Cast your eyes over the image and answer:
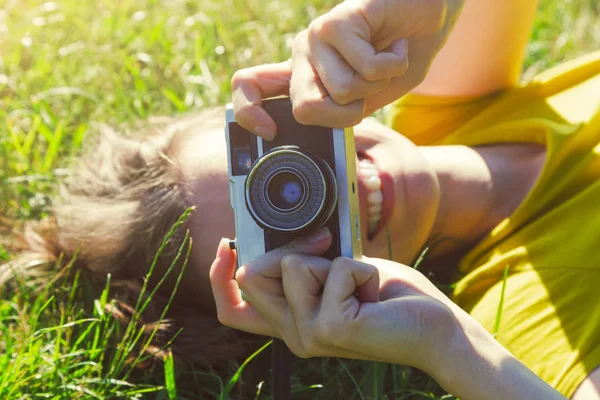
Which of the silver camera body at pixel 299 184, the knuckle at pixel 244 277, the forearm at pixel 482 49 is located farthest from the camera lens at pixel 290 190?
the forearm at pixel 482 49

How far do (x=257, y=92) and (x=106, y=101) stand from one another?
1.83 meters

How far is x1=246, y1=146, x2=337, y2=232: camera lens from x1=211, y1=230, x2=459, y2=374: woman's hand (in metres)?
0.06

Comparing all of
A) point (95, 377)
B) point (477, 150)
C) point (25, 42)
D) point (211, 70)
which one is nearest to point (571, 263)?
point (477, 150)

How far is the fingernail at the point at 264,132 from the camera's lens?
5.48ft

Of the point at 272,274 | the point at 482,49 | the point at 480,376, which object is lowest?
the point at 480,376

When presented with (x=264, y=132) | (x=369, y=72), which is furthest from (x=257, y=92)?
(x=369, y=72)

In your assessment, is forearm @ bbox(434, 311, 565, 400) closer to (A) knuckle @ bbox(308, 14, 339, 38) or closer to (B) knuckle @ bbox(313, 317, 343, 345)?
(B) knuckle @ bbox(313, 317, 343, 345)

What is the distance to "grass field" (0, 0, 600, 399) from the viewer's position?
209 cm

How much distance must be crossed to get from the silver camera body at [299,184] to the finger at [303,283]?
0.29 ft

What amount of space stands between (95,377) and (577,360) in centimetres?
134

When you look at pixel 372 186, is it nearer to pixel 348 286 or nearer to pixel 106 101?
pixel 348 286

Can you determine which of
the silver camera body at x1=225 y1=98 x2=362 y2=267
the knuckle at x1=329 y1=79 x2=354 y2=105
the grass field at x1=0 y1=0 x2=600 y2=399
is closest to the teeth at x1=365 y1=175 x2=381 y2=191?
the silver camera body at x1=225 y1=98 x2=362 y2=267

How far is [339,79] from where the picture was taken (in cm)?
152

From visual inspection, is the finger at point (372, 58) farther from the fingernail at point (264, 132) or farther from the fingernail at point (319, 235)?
the fingernail at point (319, 235)
